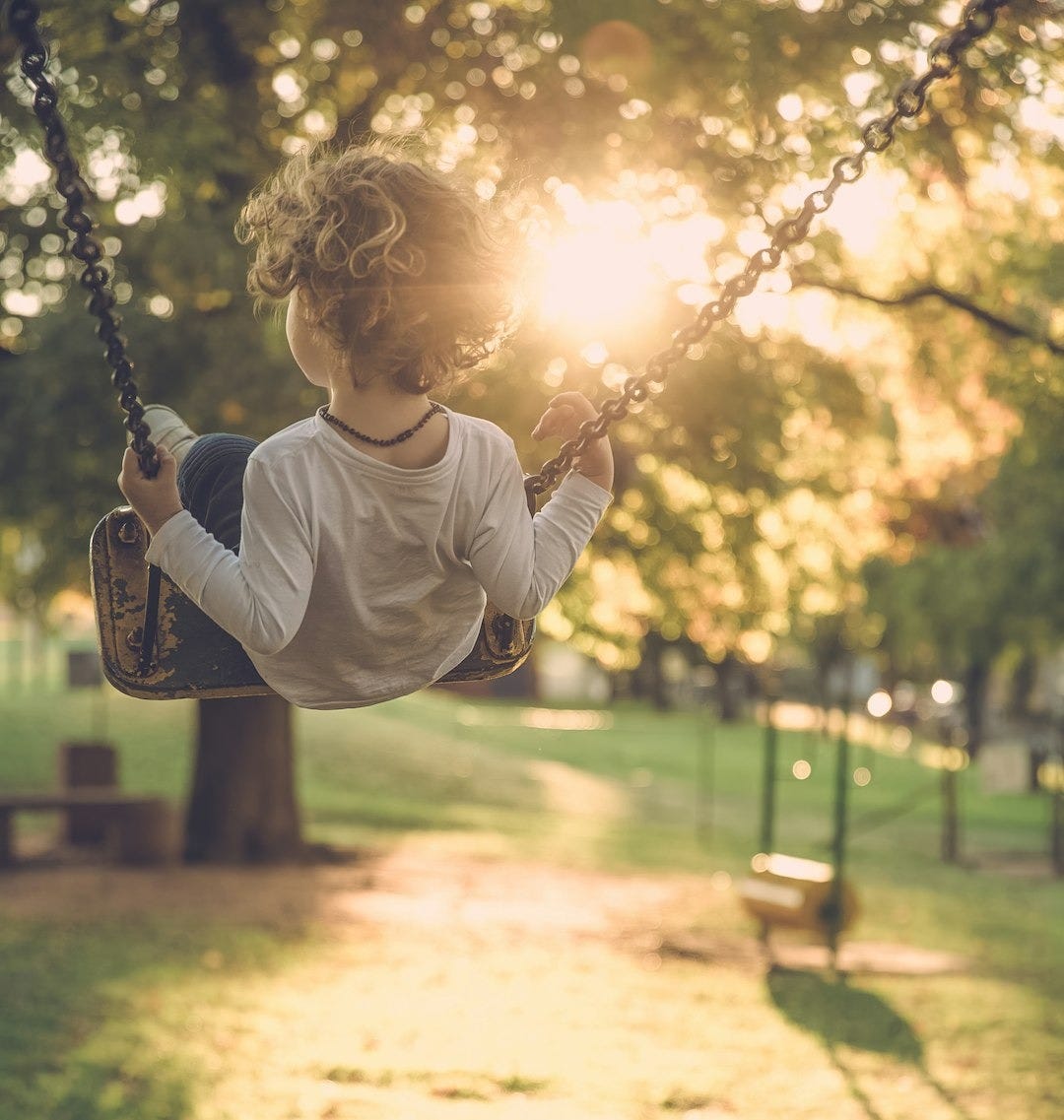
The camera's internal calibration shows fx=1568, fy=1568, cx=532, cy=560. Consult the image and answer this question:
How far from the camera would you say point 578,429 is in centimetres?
272

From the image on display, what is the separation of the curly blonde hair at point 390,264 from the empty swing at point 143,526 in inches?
10.4

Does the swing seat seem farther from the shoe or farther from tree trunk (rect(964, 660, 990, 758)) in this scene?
tree trunk (rect(964, 660, 990, 758))

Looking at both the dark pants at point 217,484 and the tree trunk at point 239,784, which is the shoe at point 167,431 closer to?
the dark pants at point 217,484

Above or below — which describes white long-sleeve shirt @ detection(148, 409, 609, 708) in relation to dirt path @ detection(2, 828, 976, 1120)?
above

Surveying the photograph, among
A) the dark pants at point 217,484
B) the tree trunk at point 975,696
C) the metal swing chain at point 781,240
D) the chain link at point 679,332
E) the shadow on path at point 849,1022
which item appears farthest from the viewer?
the tree trunk at point 975,696

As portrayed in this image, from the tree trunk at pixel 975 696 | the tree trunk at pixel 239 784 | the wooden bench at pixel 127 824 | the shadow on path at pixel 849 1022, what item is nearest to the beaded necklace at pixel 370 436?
the shadow on path at pixel 849 1022

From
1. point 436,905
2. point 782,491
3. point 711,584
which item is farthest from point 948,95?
point 436,905

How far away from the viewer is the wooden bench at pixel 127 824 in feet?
47.0

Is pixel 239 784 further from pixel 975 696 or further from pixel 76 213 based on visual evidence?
pixel 975 696

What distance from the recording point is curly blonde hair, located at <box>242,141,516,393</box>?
238 cm

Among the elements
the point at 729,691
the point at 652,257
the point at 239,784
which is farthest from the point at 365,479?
the point at 729,691

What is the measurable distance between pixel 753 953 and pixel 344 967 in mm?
3817

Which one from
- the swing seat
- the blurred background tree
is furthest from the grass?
the swing seat

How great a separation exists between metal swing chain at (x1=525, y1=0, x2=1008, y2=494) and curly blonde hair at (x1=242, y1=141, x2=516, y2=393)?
264 millimetres
